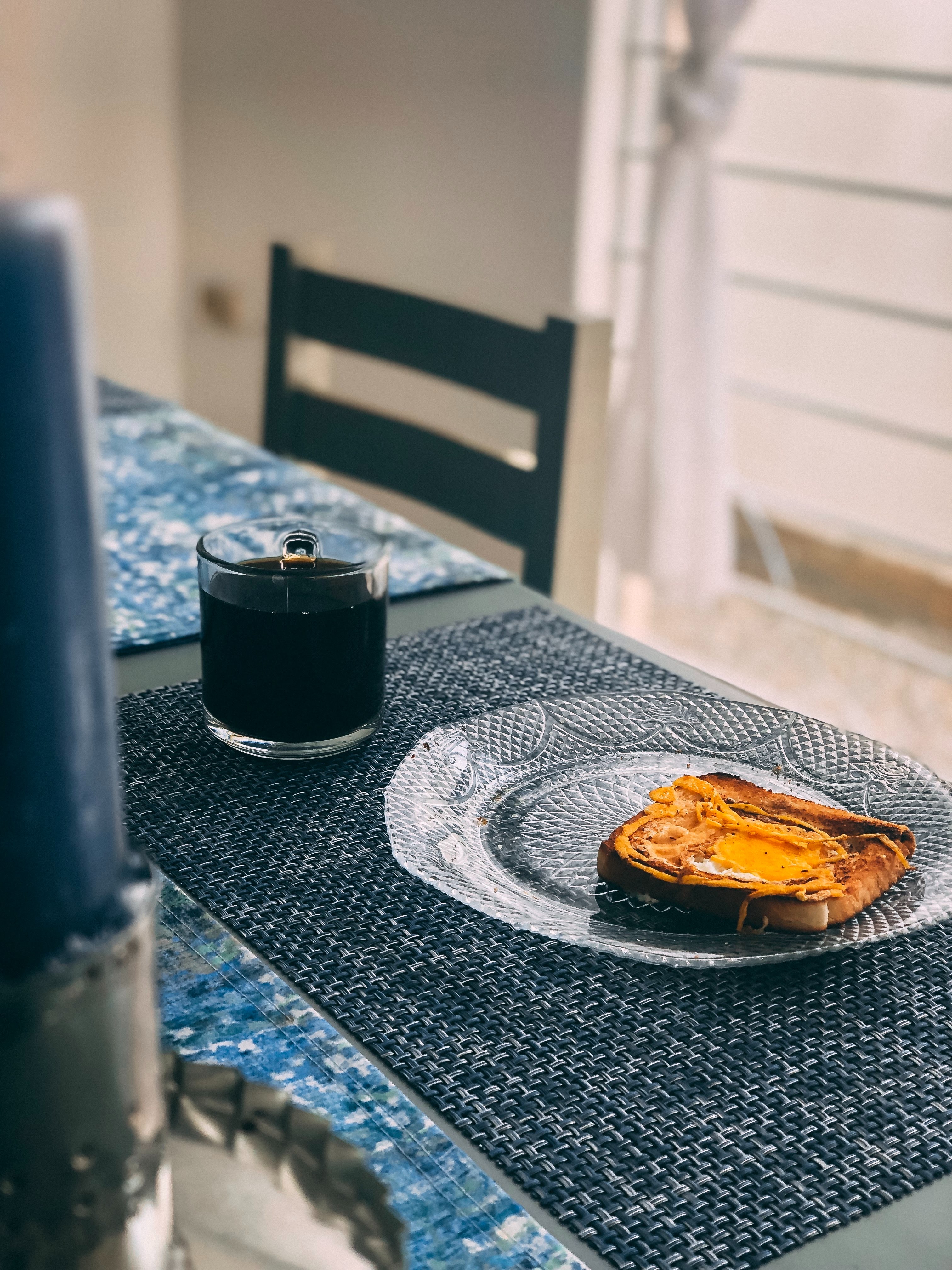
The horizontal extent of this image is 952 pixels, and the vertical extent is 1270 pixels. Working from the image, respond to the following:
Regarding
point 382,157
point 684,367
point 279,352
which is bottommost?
point 684,367

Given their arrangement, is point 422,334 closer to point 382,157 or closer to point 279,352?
point 279,352

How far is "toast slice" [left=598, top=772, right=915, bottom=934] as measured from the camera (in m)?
0.59

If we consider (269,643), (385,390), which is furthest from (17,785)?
(385,390)

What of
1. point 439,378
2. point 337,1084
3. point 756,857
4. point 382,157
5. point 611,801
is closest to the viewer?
point 337,1084

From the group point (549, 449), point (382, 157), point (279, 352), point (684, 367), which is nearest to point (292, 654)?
point (549, 449)

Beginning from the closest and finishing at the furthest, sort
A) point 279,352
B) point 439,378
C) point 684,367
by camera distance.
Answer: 1. point 439,378
2. point 279,352
3. point 684,367

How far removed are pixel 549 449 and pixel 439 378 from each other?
7.6 inches

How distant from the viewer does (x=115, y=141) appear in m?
3.19

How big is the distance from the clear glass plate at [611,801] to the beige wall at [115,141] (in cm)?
255

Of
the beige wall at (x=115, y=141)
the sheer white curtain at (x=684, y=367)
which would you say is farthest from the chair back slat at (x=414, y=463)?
the beige wall at (x=115, y=141)

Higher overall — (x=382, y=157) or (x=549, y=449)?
(x=382, y=157)

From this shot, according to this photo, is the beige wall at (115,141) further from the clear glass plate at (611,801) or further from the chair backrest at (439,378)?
the clear glass plate at (611,801)

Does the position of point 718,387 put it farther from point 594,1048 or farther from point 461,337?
point 594,1048

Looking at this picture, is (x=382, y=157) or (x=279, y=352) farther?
(x=382, y=157)
